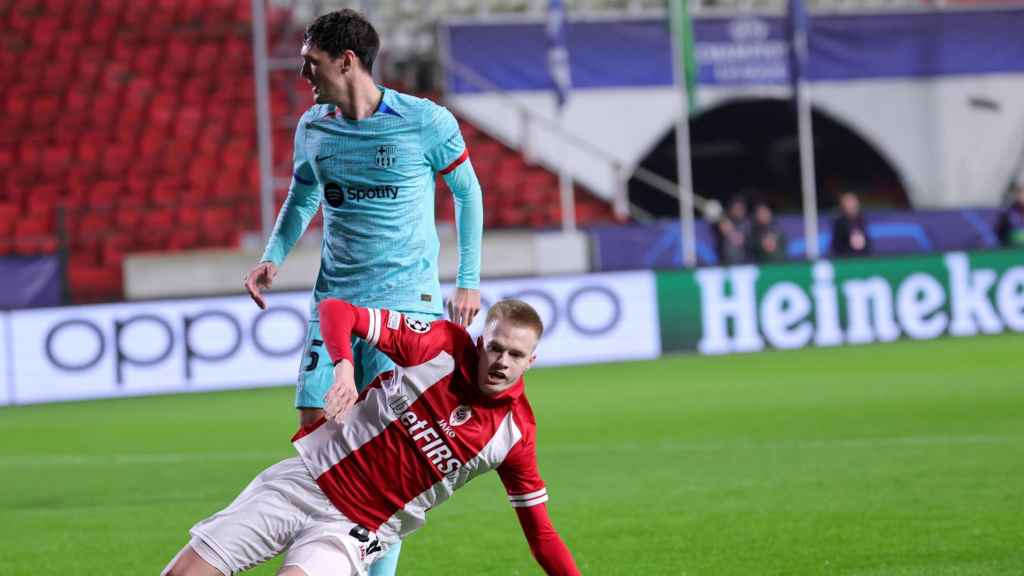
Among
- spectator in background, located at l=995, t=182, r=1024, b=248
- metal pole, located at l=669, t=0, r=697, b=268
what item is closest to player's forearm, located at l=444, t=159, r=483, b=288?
metal pole, located at l=669, t=0, r=697, b=268

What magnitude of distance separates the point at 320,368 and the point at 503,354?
131 cm

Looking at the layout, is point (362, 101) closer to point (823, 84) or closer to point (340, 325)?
point (340, 325)

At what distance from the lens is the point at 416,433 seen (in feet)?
17.9

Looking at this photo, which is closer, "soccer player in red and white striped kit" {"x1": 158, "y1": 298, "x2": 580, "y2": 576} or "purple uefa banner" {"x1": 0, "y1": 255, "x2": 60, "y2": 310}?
"soccer player in red and white striped kit" {"x1": 158, "y1": 298, "x2": 580, "y2": 576}

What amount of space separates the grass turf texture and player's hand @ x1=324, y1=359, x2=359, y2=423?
2.50 meters

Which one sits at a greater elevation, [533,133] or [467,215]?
[533,133]

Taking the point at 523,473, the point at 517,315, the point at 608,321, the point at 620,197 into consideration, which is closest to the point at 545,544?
the point at 523,473

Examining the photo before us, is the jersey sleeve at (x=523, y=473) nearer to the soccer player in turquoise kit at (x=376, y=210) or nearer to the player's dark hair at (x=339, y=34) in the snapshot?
the soccer player in turquoise kit at (x=376, y=210)

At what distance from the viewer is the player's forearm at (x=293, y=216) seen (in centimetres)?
653

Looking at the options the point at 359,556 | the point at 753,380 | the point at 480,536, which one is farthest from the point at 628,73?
the point at 359,556

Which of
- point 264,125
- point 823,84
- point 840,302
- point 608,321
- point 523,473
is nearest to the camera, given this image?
A: point 523,473

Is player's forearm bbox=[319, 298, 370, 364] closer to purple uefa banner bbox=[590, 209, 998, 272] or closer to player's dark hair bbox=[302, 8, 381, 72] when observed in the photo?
player's dark hair bbox=[302, 8, 381, 72]

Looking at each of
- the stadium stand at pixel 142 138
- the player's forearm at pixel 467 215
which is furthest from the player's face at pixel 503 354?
the stadium stand at pixel 142 138

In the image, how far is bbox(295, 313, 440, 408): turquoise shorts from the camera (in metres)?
6.30
